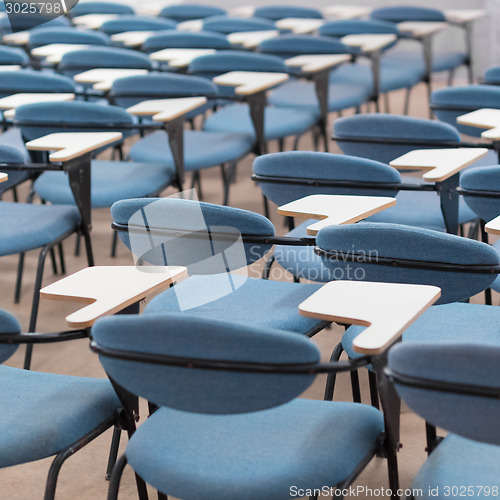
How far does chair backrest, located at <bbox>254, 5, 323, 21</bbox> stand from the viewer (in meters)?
7.58

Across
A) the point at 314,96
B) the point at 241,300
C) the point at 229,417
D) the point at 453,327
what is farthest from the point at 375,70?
the point at 229,417

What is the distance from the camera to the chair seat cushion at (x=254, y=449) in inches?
66.4

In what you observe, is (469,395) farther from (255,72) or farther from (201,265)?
Answer: (255,72)

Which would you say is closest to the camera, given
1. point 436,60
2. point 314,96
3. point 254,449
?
point 254,449

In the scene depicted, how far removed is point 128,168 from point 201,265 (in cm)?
160

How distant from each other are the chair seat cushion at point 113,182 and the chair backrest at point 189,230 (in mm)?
1193

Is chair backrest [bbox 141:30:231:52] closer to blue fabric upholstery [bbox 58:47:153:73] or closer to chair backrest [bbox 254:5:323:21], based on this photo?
blue fabric upholstery [bbox 58:47:153:73]

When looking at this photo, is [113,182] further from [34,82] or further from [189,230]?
[189,230]

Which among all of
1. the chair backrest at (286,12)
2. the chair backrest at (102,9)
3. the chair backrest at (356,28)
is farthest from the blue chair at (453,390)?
the chair backrest at (102,9)

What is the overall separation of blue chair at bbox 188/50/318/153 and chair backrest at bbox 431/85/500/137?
40.2 inches

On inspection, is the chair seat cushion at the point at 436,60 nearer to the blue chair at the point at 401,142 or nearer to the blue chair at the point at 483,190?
the blue chair at the point at 401,142

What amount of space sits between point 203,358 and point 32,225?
1990 mm

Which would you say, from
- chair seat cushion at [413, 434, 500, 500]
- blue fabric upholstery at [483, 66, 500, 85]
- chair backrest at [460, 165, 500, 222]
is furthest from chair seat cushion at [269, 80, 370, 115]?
chair seat cushion at [413, 434, 500, 500]

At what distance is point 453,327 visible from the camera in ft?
7.77
